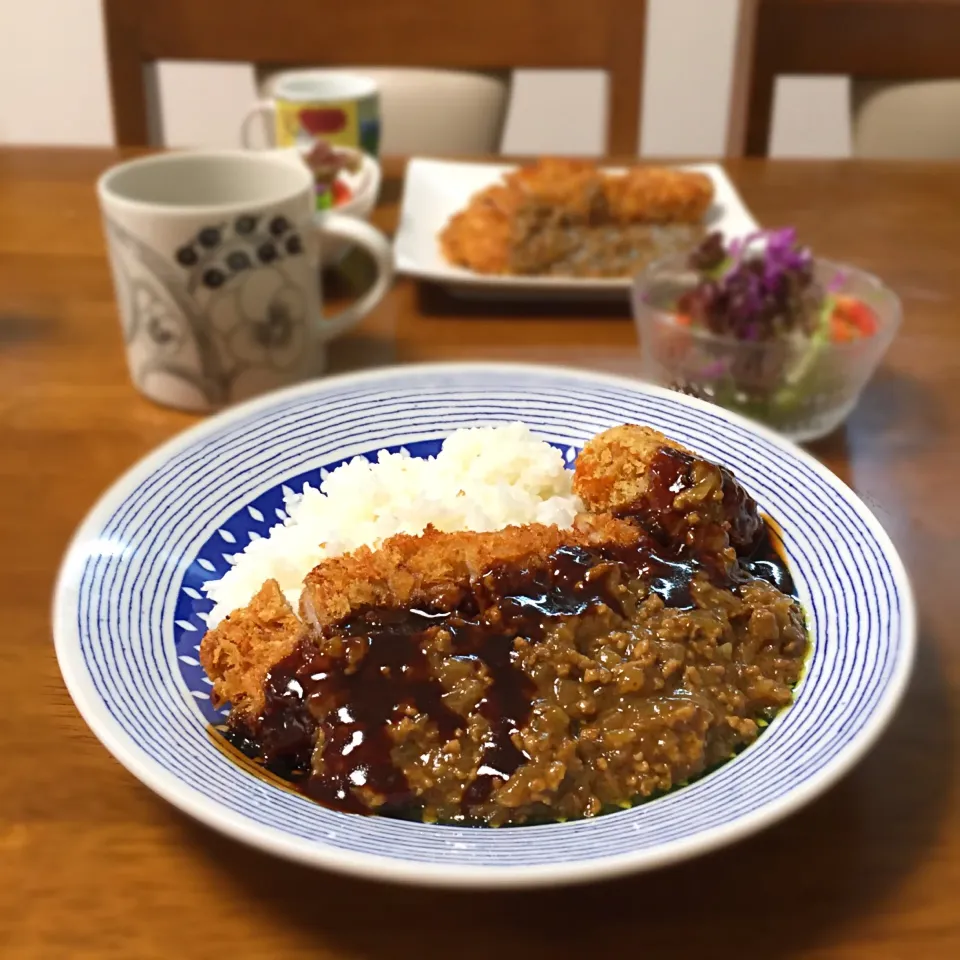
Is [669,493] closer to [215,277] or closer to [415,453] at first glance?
[415,453]

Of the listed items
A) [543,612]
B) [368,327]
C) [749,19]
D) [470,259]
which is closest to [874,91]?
[749,19]

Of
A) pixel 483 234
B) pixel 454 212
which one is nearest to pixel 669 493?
pixel 483 234

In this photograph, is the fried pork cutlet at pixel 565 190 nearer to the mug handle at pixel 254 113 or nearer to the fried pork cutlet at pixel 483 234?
the fried pork cutlet at pixel 483 234

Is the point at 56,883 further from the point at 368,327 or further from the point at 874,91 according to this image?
the point at 874,91

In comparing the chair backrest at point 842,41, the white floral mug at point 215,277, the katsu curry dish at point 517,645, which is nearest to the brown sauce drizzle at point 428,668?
the katsu curry dish at point 517,645

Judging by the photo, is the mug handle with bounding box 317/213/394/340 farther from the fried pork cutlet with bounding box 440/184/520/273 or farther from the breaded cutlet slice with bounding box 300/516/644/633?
the breaded cutlet slice with bounding box 300/516/644/633

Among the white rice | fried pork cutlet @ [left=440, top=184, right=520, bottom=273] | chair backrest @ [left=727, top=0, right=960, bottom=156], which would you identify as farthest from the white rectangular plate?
the white rice
